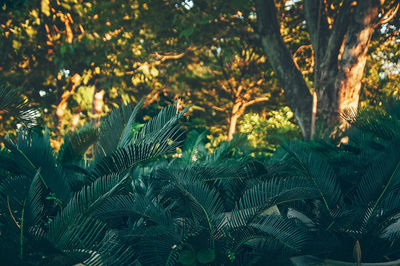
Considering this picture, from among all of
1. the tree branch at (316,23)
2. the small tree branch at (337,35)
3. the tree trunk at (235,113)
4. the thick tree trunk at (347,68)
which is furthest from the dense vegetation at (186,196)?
the tree trunk at (235,113)

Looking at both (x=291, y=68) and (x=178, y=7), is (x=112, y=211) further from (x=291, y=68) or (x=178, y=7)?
(x=178, y=7)

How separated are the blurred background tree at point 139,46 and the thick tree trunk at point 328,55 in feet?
1.78

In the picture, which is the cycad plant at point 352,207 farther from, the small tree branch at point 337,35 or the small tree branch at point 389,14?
the small tree branch at point 389,14

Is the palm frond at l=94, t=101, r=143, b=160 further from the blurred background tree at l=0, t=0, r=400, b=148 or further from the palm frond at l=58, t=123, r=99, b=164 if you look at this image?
the blurred background tree at l=0, t=0, r=400, b=148

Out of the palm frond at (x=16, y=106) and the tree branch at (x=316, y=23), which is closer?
the palm frond at (x=16, y=106)

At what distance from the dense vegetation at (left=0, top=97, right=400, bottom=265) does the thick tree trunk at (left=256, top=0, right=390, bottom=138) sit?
4.67m

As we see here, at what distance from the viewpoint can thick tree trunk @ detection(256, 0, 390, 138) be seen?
797 cm

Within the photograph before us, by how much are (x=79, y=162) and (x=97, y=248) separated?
122 cm

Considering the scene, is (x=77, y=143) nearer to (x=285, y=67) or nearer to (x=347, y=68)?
(x=347, y=68)

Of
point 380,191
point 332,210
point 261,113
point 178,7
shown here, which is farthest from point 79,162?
point 261,113

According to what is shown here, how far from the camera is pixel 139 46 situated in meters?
13.5

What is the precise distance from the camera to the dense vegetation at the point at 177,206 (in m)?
2.08

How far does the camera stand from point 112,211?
7.68 feet

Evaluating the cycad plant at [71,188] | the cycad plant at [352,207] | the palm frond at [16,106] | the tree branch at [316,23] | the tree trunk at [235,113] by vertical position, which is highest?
the tree branch at [316,23]
